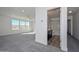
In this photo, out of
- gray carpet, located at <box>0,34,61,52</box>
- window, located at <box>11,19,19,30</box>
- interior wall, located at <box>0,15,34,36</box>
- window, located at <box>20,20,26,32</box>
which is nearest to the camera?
gray carpet, located at <box>0,34,61,52</box>

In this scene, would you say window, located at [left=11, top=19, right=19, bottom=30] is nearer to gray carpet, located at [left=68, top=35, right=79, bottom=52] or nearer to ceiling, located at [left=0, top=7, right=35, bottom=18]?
ceiling, located at [left=0, top=7, right=35, bottom=18]

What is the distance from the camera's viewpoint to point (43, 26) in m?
5.75

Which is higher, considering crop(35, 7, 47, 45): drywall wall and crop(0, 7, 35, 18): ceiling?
crop(0, 7, 35, 18): ceiling

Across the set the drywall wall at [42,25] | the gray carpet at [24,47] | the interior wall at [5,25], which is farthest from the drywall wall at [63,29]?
the interior wall at [5,25]

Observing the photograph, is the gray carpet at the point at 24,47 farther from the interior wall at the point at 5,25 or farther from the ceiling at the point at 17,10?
the interior wall at the point at 5,25

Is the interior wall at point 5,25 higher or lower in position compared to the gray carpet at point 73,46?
higher

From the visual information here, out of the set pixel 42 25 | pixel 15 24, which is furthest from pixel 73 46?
pixel 15 24

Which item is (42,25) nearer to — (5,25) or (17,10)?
(17,10)

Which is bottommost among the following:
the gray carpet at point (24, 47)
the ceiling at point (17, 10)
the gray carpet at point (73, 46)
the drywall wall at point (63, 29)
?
the gray carpet at point (73, 46)

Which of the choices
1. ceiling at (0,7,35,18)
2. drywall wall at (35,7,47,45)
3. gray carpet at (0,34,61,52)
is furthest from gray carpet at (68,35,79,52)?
ceiling at (0,7,35,18)
